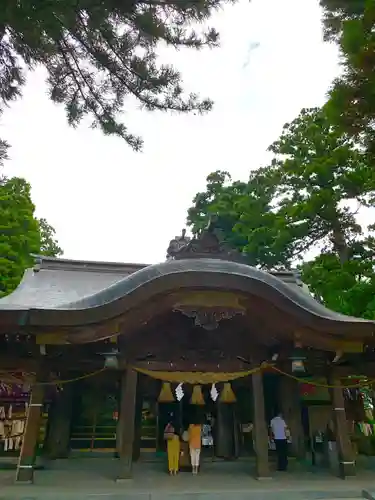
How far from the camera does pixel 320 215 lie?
647 inches

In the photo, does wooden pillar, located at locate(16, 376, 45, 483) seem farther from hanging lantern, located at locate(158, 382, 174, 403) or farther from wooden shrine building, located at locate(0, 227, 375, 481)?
hanging lantern, located at locate(158, 382, 174, 403)

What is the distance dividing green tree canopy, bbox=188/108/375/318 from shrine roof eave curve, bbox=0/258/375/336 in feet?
21.3

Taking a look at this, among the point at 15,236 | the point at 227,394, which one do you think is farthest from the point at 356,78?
the point at 15,236

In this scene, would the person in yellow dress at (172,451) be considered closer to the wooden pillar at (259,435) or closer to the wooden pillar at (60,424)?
the wooden pillar at (259,435)

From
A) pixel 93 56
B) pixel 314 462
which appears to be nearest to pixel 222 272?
pixel 93 56

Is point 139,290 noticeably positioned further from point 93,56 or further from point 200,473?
point 200,473

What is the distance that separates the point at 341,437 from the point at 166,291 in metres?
4.53

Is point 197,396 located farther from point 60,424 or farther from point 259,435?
point 60,424

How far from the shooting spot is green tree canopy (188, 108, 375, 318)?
13906 mm

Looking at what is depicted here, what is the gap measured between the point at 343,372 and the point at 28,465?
20.4 feet

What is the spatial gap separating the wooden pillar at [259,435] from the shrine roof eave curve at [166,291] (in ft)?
5.58

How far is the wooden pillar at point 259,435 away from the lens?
7738 mm

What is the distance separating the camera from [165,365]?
8.35m

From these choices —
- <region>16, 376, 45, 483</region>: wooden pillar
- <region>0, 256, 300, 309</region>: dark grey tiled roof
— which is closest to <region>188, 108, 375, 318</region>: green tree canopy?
<region>0, 256, 300, 309</region>: dark grey tiled roof
